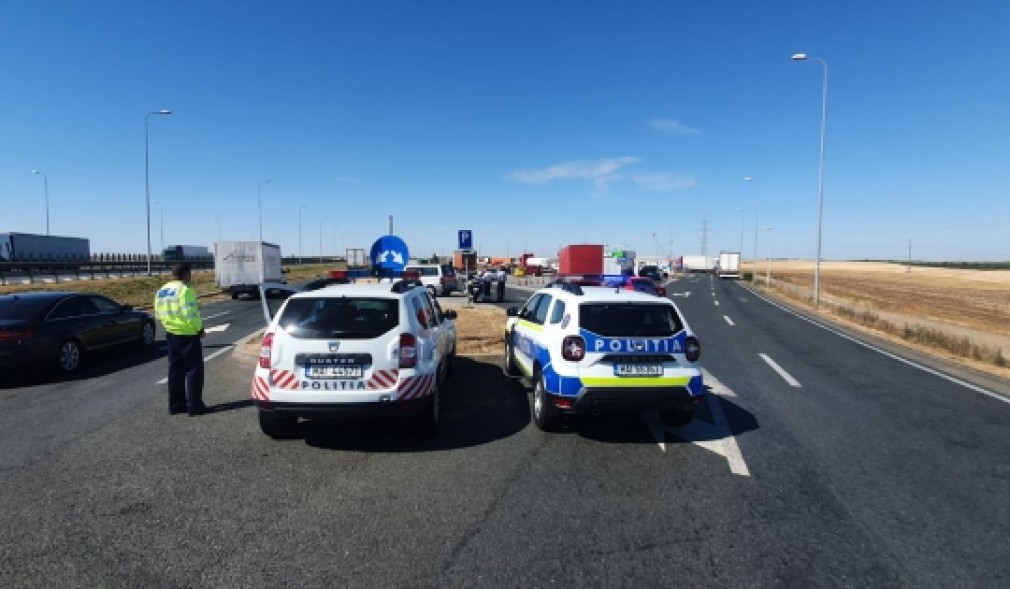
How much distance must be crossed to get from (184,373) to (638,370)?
5.77 meters

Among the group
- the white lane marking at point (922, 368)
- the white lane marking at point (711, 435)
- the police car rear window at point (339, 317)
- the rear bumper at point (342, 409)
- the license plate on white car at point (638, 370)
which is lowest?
the white lane marking at point (922, 368)

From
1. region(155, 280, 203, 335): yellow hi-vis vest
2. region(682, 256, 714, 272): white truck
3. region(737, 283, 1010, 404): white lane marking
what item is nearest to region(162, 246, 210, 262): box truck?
region(155, 280, 203, 335): yellow hi-vis vest

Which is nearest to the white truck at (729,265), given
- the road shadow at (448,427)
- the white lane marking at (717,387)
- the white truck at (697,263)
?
the white truck at (697,263)

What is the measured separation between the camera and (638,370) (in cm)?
563

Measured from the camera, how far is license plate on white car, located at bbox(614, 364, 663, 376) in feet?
18.4

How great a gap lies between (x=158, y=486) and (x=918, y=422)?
8.65 metres

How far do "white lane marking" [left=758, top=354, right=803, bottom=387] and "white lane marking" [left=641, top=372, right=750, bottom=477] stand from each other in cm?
254

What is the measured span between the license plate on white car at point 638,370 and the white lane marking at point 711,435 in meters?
0.50

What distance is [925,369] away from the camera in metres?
10.5

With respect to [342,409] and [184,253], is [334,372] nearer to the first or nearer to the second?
[342,409]

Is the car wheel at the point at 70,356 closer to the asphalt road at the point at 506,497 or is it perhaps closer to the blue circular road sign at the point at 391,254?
the asphalt road at the point at 506,497

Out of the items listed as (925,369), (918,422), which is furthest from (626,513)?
(925,369)

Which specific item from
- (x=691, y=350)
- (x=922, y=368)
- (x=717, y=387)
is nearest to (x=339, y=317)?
(x=691, y=350)

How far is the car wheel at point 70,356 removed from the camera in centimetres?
889
